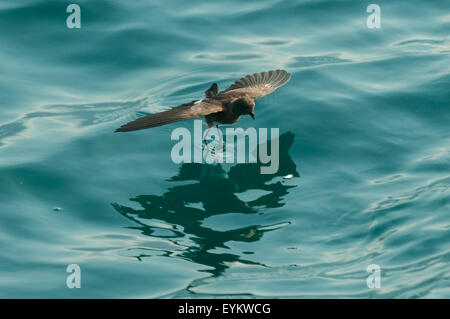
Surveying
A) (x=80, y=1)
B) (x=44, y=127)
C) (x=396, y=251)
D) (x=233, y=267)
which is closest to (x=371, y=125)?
(x=396, y=251)

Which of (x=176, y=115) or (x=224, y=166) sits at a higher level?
(x=176, y=115)

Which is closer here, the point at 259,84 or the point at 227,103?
the point at 227,103

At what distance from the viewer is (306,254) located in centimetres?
704

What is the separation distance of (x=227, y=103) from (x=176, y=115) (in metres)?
1.02

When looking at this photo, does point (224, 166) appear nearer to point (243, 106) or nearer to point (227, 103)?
point (243, 106)

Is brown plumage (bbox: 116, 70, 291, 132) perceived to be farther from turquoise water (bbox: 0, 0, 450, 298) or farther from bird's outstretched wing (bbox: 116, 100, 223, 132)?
turquoise water (bbox: 0, 0, 450, 298)

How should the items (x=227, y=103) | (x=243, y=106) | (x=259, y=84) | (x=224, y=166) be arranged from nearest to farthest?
1. (x=224, y=166)
2. (x=243, y=106)
3. (x=227, y=103)
4. (x=259, y=84)

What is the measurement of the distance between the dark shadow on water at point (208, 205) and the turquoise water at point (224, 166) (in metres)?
0.02

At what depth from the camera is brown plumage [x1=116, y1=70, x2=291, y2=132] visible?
315 inches

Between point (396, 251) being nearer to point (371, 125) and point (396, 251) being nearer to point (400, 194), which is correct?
point (400, 194)

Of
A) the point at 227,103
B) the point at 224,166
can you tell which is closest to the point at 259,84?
the point at 227,103

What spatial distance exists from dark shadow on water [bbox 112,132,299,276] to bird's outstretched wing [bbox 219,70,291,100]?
0.74 m

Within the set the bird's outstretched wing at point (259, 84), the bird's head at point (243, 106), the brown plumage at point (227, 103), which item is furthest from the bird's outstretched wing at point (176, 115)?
the bird's outstretched wing at point (259, 84)

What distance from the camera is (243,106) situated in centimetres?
868
